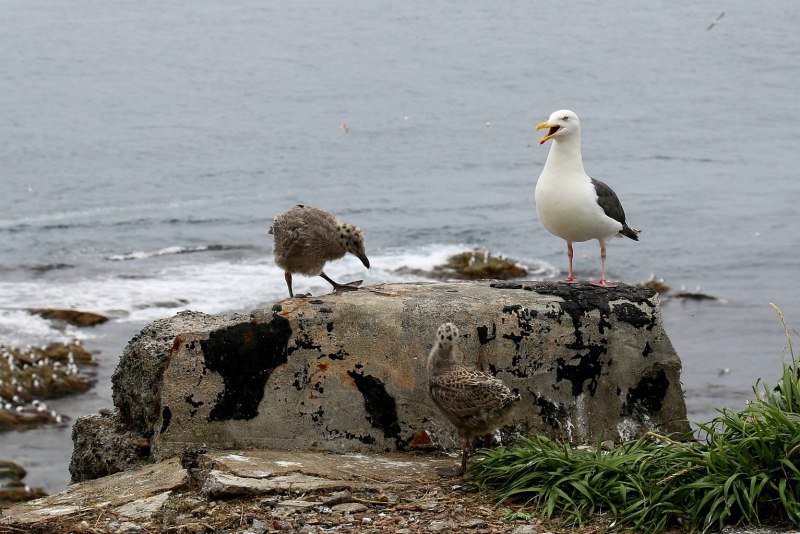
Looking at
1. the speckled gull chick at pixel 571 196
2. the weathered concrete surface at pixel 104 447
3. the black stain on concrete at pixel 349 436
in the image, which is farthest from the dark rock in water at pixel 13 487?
the speckled gull chick at pixel 571 196

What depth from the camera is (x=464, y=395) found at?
752cm

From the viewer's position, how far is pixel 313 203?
30.1 m

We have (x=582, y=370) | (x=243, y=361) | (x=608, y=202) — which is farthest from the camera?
(x=608, y=202)

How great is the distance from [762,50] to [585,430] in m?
45.6

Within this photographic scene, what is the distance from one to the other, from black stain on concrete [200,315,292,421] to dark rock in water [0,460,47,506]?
659 centimetres

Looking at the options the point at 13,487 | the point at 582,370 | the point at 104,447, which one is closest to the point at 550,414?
the point at 582,370

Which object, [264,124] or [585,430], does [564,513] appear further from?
[264,124]

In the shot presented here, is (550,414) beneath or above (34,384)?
above

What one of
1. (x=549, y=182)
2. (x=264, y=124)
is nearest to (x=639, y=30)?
(x=264, y=124)

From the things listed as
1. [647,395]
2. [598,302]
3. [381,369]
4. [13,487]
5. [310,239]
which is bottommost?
[13,487]

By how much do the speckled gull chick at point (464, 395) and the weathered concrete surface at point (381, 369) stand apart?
22.7 inches

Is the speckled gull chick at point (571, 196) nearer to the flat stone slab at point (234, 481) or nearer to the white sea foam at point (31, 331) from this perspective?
the flat stone slab at point (234, 481)

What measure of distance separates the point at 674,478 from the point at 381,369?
2.28m

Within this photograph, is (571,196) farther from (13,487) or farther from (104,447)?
(13,487)
